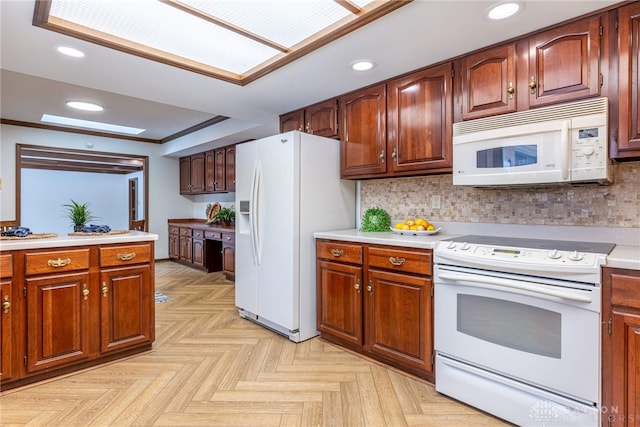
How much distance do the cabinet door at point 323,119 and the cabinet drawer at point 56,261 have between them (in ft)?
6.94

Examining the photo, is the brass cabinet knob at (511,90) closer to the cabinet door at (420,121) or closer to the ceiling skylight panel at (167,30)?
the cabinet door at (420,121)

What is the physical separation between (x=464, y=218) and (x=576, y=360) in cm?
120

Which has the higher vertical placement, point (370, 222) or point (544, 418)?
point (370, 222)

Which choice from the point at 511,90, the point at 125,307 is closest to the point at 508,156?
the point at 511,90

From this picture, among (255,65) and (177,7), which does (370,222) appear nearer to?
(255,65)

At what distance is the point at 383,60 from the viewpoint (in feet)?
7.57

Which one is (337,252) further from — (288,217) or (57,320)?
(57,320)

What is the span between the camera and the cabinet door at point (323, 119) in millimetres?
3070

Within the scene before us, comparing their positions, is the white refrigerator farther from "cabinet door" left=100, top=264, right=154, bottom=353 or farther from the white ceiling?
"cabinet door" left=100, top=264, right=154, bottom=353

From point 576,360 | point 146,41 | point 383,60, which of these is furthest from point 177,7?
point 576,360

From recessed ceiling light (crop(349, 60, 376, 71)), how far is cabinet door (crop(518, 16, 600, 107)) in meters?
0.96

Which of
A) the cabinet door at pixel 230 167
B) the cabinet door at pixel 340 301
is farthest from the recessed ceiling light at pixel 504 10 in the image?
the cabinet door at pixel 230 167

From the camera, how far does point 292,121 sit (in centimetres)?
352

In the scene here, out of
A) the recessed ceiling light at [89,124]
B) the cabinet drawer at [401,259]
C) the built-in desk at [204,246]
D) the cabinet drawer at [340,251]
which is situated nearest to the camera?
the cabinet drawer at [401,259]
